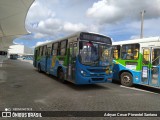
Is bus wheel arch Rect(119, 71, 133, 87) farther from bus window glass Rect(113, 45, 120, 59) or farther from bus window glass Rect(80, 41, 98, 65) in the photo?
bus window glass Rect(80, 41, 98, 65)

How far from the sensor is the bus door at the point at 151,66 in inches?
325

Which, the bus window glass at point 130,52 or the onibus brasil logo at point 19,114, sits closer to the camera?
the onibus brasil logo at point 19,114

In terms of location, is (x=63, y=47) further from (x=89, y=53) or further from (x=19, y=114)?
(x=19, y=114)

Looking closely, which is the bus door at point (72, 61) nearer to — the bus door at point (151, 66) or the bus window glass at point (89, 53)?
the bus window glass at point (89, 53)

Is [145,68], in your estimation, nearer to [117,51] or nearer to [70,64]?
[117,51]

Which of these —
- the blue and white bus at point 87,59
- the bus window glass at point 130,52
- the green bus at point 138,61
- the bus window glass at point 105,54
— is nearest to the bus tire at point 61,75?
the blue and white bus at point 87,59

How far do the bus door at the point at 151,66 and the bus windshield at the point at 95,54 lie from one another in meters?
1.95

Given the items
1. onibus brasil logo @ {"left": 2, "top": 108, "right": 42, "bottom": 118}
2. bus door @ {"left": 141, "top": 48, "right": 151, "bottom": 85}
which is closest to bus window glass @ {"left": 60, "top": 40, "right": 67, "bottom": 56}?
bus door @ {"left": 141, "top": 48, "right": 151, "bottom": 85}

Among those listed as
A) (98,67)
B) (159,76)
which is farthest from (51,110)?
(159,76)

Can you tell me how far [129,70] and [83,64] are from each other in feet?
11.0

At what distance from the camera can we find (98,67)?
845 centimetres

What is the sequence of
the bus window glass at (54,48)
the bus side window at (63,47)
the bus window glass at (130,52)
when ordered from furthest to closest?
the bus window glass at (54,48) → the bus side window at (63,47) → the bus window glass at (130,52)

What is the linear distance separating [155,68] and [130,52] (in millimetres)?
2006

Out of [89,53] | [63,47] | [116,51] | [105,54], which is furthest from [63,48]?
[116,51]
